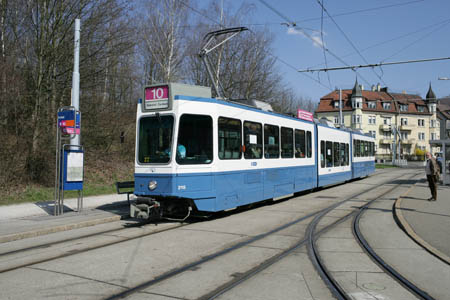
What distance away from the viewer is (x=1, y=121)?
575 inches

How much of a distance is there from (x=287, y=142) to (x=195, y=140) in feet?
17.1

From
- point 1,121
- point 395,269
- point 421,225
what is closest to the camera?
point 395,269

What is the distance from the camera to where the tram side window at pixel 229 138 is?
31.9 ft

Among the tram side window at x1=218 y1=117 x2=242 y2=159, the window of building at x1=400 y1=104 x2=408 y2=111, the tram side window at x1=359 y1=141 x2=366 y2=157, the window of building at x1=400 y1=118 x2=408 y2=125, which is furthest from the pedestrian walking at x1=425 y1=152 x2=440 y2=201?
the window of building at x1=400 y1=104 x2=408 y2=111

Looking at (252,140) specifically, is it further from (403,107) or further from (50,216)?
(403,107)

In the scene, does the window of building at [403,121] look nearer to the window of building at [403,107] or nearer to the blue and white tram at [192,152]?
the window of building at [403,107]

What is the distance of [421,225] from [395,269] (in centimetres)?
383

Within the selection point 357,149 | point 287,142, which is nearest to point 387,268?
point 287,142

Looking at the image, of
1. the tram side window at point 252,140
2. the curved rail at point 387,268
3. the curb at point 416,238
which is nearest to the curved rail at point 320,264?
the curved rail at point 387,268

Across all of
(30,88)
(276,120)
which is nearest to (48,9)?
(30,88)

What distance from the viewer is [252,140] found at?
11188 millimetres

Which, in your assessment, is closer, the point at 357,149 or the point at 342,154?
the point at 342,154

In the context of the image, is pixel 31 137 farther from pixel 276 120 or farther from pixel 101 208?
pixel 276 120

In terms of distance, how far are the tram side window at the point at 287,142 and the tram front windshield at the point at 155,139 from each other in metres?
5.14
